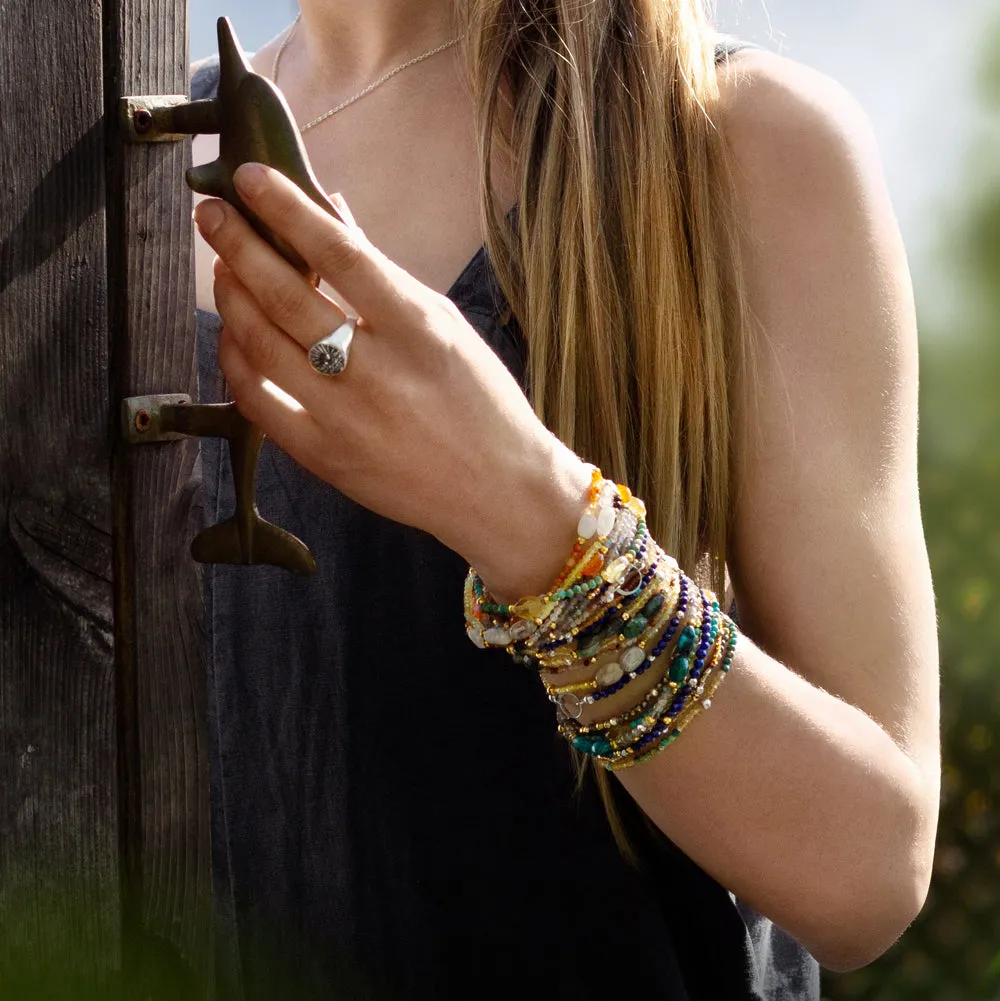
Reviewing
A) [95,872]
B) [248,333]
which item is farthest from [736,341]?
[95,872]

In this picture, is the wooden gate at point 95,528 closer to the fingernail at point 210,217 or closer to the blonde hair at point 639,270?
the fingernail at point 210,217

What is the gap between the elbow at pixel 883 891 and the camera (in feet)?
3.20

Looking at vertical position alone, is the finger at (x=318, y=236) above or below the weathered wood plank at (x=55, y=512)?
above

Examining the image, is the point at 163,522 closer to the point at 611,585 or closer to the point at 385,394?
the point at 385,394

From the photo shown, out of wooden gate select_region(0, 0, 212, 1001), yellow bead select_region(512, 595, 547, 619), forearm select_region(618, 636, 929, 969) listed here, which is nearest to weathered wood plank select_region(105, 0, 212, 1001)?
wooden gate select_region(0, 0, 212, 1001)

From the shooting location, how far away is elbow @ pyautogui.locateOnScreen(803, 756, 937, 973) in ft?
3.20

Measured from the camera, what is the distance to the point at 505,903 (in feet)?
4.05

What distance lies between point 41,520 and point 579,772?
1.98 ft

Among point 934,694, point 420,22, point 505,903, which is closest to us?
point 934,694

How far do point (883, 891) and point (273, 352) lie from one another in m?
0.65

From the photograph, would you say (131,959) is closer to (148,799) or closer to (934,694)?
(148,799)

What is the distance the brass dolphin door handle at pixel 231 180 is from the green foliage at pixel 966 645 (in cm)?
278

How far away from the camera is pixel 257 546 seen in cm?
81

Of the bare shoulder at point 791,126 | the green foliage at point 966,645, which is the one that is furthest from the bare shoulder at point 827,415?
the green foliage at point 966,645
